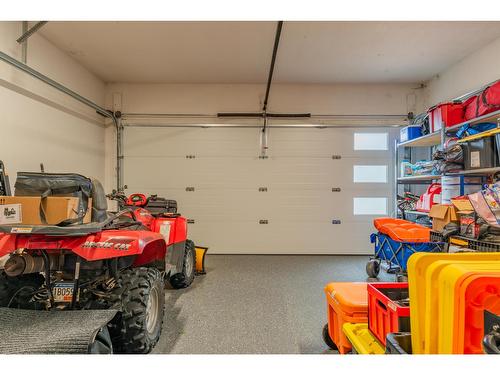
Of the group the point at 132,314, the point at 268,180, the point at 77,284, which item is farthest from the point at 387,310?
the point at 268,180

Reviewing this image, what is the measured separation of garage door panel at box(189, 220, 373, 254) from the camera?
5.89 meters

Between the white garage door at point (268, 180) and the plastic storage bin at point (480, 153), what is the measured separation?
2.24 m

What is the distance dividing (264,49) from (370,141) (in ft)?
10.1

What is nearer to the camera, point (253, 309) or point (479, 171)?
point (253, 309)

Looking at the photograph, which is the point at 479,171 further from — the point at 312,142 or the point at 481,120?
the point at 312,142

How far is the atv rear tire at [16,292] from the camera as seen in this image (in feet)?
6.97

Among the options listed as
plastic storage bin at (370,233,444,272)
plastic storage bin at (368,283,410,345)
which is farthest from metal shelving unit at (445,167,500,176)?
plastic storage bin at (368,283,410,345)

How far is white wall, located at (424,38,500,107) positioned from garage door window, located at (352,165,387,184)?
5.42 ft

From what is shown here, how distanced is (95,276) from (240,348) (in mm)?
1320

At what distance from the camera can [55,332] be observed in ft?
5.28

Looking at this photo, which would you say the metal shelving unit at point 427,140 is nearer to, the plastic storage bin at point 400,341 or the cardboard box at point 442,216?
the cardboard box at point 442,216

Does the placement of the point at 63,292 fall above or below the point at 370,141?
below

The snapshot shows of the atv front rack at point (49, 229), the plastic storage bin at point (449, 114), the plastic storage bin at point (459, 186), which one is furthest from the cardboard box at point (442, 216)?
the atv front rack at point (49, 229)

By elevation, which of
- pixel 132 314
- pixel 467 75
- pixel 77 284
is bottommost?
pixel 132 314
